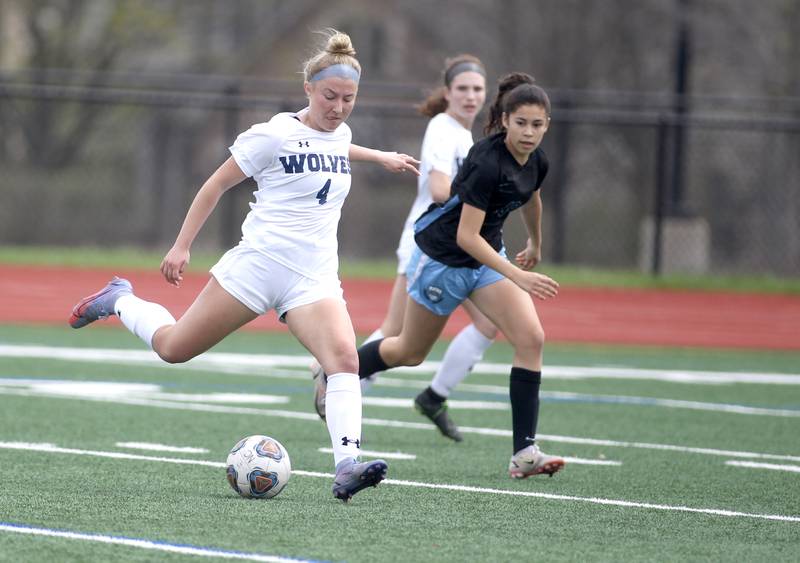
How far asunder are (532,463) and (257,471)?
1588 mm

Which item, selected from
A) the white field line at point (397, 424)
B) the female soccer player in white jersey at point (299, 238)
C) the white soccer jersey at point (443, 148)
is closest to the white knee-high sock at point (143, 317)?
the female soccer player in white jersey at point (299, 238)

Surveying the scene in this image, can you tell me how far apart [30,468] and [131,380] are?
4.25 m

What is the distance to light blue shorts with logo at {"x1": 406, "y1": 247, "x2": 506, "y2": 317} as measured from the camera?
807 cm

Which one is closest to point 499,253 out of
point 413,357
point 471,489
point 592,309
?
point 413,357

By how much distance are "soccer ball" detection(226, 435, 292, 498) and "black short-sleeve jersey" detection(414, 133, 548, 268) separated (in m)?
1.79

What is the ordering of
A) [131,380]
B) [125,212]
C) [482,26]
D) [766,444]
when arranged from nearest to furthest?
1. [766,444]
2. [131,380]
3. [125,212]
4. [482,26]

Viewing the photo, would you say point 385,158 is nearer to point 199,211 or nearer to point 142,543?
point 199,211

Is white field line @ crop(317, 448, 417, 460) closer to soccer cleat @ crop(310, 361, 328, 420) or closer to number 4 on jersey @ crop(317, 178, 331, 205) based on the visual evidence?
soccer cleat @ crop(310, 361, 328, 420)

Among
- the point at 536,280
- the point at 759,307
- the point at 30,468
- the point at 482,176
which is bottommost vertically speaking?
the point at 759,307

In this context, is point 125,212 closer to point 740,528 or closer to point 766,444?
point 766,444

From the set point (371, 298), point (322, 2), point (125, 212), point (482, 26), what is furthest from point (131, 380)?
point (322, 2)

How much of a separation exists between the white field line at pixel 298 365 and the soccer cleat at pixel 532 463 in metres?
5.13

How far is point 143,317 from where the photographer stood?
757cm

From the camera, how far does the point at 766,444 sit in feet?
30.3
